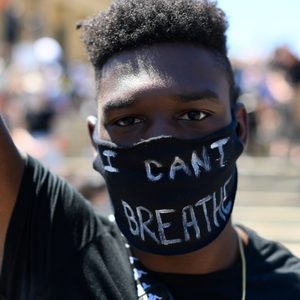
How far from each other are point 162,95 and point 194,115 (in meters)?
0.11

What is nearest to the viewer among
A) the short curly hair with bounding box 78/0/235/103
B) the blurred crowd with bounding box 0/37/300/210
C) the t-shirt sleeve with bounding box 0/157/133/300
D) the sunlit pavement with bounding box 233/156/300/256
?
the t-shirt sleeve with bounding box 0/157/133/300

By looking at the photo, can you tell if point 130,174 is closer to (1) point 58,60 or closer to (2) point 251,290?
(2) point 251,290

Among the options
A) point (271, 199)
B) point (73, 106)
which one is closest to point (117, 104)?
point (271, 199)

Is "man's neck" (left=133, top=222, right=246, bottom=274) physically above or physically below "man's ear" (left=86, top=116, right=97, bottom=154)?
below

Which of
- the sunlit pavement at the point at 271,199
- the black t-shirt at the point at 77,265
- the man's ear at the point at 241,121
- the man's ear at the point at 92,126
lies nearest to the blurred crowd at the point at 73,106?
the sunlit pavement at the point at 271,199

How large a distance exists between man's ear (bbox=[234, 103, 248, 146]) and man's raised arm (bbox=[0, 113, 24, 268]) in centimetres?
65

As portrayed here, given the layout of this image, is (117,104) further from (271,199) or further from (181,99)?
(271,199)

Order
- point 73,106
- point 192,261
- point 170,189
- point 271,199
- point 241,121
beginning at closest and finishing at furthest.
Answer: point 170,189
point 192,261
point 241,121
point 271,199
point 73,106

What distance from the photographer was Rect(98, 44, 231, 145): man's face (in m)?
1.85

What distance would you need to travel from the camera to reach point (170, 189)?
1833mm

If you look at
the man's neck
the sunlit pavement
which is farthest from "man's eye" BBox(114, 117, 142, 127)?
the sunlit pavement

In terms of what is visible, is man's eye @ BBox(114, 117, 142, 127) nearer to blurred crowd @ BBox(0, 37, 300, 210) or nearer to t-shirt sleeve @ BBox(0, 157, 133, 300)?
t-shirt sleeve @ BBox(0, 157, 133, 300)

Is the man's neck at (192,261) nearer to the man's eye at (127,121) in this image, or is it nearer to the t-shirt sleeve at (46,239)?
the t-shirt sleeve at (46,239)

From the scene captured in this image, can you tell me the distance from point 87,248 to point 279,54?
22.4 ft
